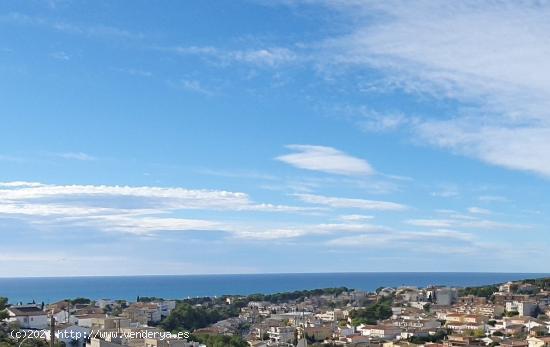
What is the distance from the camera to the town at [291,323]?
1235 inches

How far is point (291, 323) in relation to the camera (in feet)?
177

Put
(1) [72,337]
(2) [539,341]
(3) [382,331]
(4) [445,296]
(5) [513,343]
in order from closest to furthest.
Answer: (1) [72,337] → (2) [539,341] → (5) [513,343] → (3) [382,331] → (4) [445,296]

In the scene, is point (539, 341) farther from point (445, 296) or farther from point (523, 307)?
point (445, 296)

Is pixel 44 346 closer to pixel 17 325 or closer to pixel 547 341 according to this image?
pixel 17 325

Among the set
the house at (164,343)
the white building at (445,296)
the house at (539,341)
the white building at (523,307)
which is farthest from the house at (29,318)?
the white building at (445,296)

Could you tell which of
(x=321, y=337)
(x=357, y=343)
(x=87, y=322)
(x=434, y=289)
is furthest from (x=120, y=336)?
(x=434, y=289)

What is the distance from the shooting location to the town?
3138cm

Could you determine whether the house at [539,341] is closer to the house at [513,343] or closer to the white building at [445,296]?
the house at [513,343]

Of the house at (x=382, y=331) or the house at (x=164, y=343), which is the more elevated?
the house at (x=164, y=343)

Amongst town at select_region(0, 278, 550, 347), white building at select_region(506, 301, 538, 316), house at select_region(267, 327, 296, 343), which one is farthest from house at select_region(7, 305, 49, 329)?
white building at select_region(506, 301, 538, 316)

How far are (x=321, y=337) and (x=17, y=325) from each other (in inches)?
803

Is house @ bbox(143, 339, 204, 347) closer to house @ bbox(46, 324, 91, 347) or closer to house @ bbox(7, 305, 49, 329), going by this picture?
house @ bbox(46, 324, 91, 347)

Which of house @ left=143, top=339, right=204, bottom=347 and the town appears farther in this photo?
the town

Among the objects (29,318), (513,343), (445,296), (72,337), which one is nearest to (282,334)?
(513,343)
